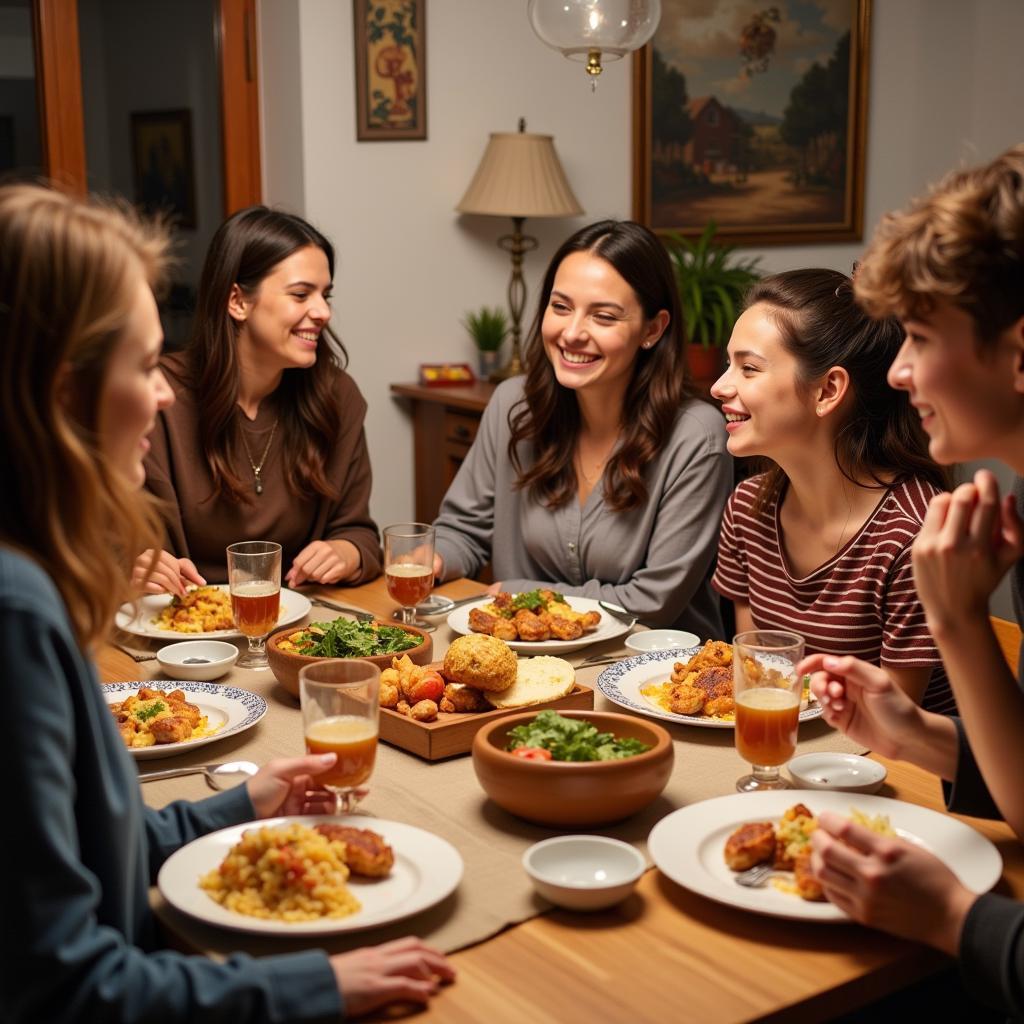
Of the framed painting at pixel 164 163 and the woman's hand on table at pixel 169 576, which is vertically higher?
the framed painting at pixel 164 163

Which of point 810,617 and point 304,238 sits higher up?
point 304,238

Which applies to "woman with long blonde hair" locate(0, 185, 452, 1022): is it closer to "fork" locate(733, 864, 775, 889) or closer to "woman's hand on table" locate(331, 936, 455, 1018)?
"woman's hand on table" locate(331, 936, 455, 1018)

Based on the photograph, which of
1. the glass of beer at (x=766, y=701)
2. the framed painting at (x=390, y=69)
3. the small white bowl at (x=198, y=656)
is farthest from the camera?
the framed painting at (x=390, y=69)

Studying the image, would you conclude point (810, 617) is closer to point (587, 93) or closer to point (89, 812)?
point (89, 812)

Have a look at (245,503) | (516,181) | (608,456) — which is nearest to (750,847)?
(608,456)

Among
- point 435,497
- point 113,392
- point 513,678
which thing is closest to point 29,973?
point 113,392

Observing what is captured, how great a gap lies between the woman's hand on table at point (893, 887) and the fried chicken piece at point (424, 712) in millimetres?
586

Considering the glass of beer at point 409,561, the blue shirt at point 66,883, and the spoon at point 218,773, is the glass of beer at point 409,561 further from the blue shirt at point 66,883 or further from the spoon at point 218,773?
the blue shirt at point 66,883

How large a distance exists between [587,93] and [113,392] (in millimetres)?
4004

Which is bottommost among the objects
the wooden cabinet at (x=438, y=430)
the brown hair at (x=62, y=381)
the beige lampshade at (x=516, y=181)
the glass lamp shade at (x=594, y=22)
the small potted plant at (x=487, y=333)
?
the wooden cabinet at (x=438, y=430)

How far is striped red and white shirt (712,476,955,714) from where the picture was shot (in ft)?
6.75

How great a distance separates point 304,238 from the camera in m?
2.91

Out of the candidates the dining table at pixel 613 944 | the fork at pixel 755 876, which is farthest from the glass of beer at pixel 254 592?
the fork at pixel 755 876

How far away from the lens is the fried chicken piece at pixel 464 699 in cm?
171
